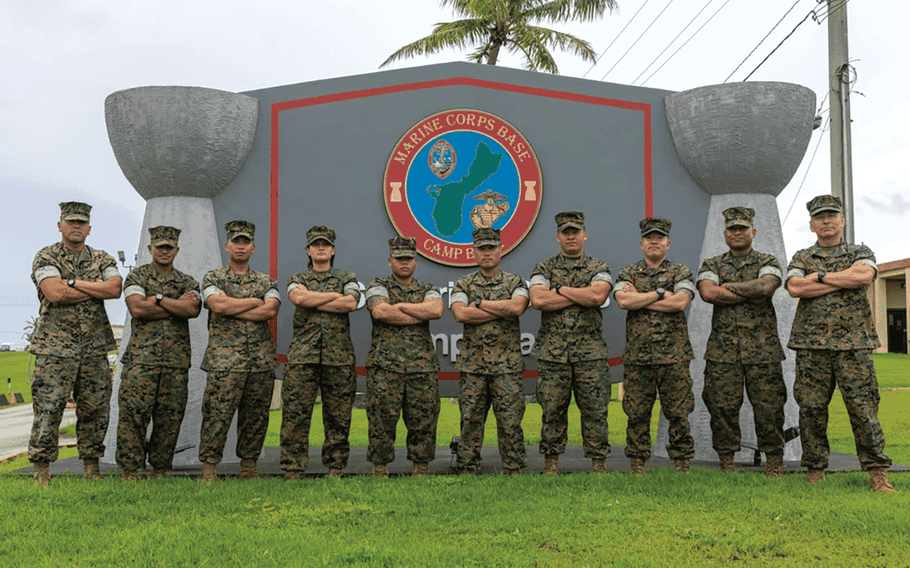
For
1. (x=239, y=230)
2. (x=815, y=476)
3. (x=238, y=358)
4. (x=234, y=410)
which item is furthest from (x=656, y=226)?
(x=234, y=410)

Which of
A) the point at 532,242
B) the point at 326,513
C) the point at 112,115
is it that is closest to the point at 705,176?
the point at 532,242

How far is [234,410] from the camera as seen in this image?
5.16m

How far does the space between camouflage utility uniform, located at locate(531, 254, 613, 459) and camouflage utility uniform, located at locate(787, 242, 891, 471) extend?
4.44ft

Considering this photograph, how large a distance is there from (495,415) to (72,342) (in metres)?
3.12

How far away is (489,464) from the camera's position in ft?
19.6

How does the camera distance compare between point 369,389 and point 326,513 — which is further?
point 369,389

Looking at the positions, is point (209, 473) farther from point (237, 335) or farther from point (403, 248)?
point (403, 248)

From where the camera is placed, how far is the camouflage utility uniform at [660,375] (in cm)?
514

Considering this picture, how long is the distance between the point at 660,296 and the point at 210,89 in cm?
439

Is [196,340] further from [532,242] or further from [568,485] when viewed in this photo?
[568,485]

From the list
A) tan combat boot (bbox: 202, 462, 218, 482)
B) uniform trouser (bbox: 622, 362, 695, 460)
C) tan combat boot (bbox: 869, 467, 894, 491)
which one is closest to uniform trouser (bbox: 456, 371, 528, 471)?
uniform trouser (bbox: 622, 362, 695, 460)

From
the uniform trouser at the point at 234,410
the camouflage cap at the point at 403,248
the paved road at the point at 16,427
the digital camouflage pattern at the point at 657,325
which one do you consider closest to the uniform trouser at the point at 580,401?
the digital camouflage pattern at the point at 657,325

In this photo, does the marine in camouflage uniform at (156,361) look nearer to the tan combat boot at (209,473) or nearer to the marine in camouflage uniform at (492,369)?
the tan combat boot at (209,473)

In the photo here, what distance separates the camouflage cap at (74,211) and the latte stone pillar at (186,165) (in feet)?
3.17
